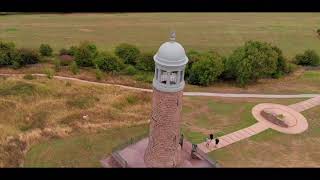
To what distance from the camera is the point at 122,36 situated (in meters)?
77.6

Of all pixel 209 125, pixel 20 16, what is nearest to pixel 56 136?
pixel 209 125

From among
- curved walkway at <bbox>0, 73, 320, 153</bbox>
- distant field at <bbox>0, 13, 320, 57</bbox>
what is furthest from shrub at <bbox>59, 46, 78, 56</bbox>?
curved walkway at <bbox>0, 73, 320, 153</bbox>

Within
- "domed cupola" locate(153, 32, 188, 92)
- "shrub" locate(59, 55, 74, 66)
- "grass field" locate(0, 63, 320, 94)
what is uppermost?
"domed cupola" locate(153, 32, 188, 92)

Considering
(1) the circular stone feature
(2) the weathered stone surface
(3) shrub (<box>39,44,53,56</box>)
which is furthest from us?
(3) shrub (<box>39,44,53,56</box>)

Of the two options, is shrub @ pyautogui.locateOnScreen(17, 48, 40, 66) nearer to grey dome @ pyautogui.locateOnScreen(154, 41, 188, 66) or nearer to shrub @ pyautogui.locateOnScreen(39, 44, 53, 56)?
shrub @ pyautogui.locateOnScreen(39, 44, 53, 56)

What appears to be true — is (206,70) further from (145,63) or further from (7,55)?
(7,55)

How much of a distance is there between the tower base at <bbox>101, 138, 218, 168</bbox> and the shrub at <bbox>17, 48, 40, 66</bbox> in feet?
97.8

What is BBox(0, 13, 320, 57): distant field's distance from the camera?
75312mm

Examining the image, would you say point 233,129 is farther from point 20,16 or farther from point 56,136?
point 20,16

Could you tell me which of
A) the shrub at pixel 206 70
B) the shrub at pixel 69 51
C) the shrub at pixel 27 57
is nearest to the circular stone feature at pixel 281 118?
the shrub at pixel 206 70

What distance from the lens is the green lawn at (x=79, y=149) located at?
136 feet

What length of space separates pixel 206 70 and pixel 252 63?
645 centimetres

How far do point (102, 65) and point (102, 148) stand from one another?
869 inches

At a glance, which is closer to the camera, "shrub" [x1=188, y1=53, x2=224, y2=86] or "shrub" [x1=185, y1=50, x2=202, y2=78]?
A: "shrub" [x1=188, y1=53, x2=224, y2=86]
